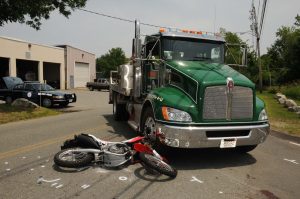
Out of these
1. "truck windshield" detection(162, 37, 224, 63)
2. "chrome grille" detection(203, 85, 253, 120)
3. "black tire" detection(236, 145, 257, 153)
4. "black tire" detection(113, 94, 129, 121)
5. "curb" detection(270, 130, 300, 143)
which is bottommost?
"curb" detection(270, 130, 300, 143)

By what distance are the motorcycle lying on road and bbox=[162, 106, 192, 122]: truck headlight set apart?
0.67 meters

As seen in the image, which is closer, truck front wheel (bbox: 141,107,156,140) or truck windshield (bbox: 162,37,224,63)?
truck front wheel (bbox: 141,107,156,140)

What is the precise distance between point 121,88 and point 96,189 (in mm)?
6326

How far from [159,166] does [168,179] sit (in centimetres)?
26

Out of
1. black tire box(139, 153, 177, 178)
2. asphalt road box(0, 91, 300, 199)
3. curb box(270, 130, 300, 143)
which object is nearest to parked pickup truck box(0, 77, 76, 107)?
asphalt road box(0, 91, 300, 199)

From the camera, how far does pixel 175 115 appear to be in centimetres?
661

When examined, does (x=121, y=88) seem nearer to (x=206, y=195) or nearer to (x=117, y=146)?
(x=117, y=146)

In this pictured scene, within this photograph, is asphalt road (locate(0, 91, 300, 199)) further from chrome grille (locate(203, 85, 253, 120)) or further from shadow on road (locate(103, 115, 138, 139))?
shadow on road (locate(103, 115, 138, 139))

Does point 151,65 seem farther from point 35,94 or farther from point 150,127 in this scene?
point 35,94

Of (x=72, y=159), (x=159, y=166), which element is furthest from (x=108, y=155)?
(x=159, y=166)

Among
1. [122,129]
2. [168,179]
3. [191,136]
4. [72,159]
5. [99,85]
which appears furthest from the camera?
[99,85]

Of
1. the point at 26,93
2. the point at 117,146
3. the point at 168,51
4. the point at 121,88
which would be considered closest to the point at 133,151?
the point at 117,146

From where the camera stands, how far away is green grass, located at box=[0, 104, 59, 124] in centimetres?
1465

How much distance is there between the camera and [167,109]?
6730mm
